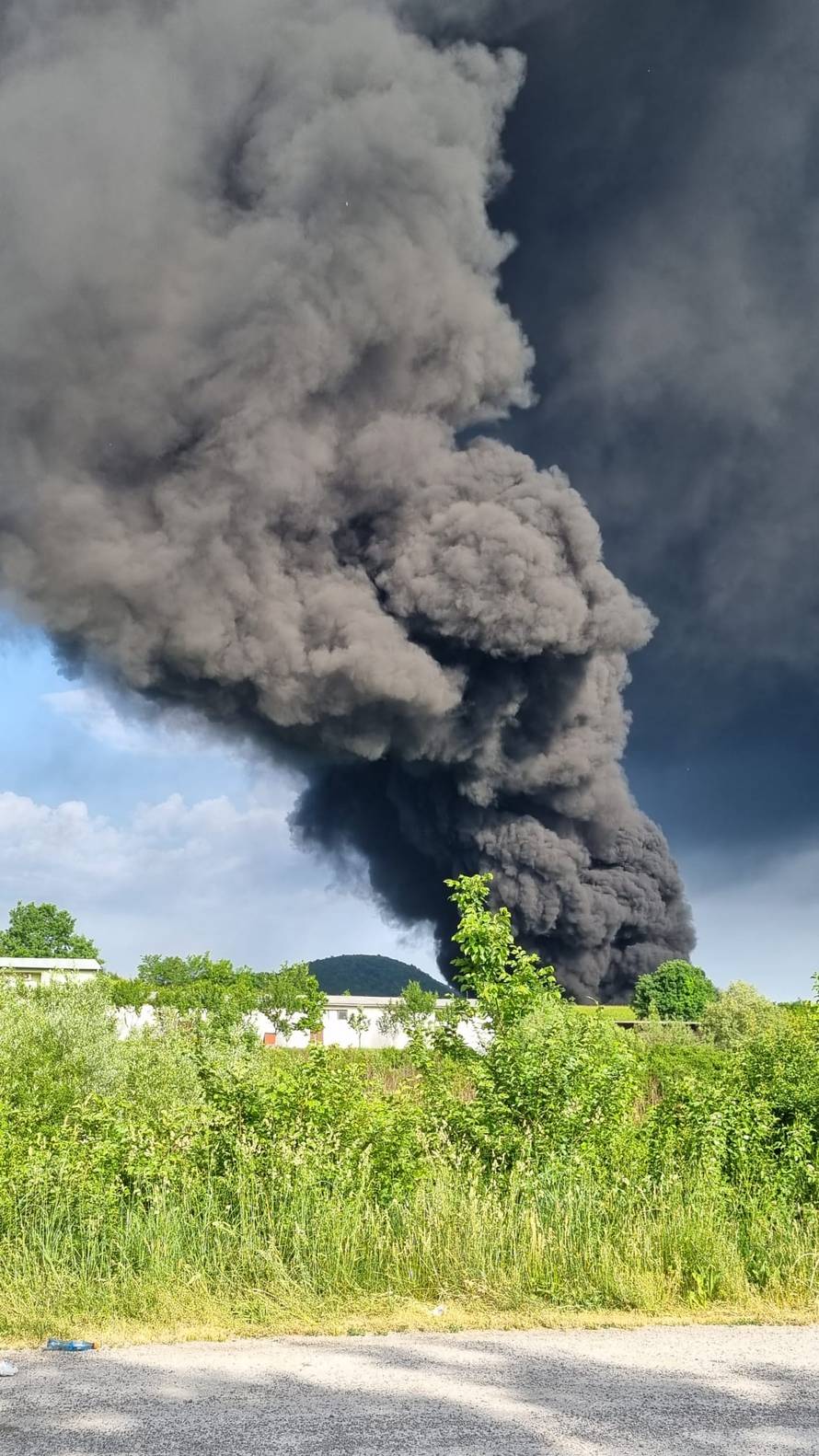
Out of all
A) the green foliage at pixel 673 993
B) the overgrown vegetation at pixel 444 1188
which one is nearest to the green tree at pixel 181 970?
the green foliage at pixel 673 993

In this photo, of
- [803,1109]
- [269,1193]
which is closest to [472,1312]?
[269,1193]

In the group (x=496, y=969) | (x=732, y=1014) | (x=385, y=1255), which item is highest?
(x=732, y=1014)

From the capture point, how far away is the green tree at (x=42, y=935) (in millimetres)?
103438

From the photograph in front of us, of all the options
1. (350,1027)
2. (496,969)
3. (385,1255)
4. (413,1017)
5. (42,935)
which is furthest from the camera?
(42,935)

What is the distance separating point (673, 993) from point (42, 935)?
216 feet

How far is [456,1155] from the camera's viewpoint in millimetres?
8633

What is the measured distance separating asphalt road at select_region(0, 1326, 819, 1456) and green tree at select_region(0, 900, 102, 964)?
10132cm

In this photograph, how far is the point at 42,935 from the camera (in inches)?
4161

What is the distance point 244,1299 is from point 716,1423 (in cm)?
312

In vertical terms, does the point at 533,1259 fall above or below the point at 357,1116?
below

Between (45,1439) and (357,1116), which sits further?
(357,1116)

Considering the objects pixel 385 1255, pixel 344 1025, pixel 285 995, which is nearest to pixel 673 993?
pixel 344 1025

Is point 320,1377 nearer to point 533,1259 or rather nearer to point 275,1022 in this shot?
point 533,1259

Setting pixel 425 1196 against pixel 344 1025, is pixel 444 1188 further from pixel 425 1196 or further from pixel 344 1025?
pixel 344 1025
